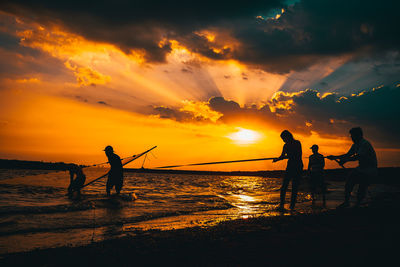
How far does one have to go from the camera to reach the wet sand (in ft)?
10.6

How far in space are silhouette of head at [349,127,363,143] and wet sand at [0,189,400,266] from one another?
102 inches

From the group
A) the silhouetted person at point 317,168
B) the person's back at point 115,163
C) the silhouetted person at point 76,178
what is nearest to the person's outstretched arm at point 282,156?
the silhouetted person at point 317,168

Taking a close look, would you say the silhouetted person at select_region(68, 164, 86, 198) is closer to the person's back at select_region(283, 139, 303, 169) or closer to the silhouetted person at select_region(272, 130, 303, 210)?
the silhouetted person at select_region(272, 130, 303, 210)

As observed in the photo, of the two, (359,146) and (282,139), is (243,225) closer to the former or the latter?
(282,139)

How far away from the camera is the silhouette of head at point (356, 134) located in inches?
279

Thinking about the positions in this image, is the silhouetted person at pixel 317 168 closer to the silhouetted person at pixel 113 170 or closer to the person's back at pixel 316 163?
the person's back at pixel 316 163

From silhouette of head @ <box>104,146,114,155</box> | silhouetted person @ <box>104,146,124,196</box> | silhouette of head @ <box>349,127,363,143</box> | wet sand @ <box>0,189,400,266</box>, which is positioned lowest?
wet sand @ <box>0,189,400,266</box>

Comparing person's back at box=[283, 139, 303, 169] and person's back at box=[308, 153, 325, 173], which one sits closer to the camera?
person's back at box=[283, 139, 303, 169]

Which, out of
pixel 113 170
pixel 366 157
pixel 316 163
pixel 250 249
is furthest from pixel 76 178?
pixel 366 157

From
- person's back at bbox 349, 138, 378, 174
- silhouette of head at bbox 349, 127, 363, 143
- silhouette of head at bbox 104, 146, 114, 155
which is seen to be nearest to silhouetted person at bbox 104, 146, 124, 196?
silhouette of head at bbox 104, 146, 114, 155

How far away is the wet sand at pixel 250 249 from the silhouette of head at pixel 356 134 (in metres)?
2.59

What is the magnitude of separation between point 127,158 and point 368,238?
40.0ft

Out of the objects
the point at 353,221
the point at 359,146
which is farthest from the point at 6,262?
the point at 359,146

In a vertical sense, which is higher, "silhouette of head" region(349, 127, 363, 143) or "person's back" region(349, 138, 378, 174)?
"silhouette of head" region(349, 127, 363, 143)
